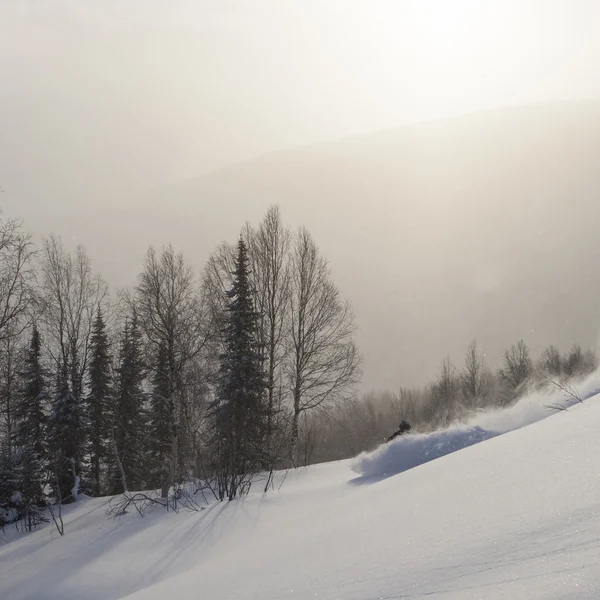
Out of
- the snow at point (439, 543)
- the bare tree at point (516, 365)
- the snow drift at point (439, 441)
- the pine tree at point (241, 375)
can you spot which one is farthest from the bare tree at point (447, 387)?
the snow at point (439, 543)

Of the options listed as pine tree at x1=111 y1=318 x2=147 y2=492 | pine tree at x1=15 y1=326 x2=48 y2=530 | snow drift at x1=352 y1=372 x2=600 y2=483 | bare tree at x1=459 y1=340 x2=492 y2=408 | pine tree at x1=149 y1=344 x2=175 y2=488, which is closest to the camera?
snow drift at x1=352 y1=372 x2=600 y2=483

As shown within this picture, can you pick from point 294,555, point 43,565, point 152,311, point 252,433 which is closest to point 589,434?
point 294,555

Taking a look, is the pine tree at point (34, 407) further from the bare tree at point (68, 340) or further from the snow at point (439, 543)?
the snow at point (439, 543)

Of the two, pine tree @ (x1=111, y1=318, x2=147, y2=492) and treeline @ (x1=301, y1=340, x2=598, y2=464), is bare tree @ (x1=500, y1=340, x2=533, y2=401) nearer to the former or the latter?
treeline @ (x1=301, y1=340, x2=598, y2=464)

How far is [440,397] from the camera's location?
56.2m

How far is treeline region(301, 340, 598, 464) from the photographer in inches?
1510

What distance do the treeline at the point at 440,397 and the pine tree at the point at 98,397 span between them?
11481mm

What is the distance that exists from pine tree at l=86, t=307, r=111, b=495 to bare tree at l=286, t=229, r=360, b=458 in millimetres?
11746

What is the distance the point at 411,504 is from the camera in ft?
11.5

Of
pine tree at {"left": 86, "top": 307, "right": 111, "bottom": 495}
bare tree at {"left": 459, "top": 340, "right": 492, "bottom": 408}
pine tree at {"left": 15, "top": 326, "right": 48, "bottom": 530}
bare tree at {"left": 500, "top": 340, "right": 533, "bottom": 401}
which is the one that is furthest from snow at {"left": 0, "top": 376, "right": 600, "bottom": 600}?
bare tree at {"left": 500, "top": 340, "right": 533, "bottom": 401}

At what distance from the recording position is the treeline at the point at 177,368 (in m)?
18.9

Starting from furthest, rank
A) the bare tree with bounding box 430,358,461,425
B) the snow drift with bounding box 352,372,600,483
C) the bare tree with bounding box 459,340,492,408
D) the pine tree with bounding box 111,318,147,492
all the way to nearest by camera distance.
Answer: the bare tree with bounding box 430,358,461,425 → the bare tree with bounding box 459,340,492,408 → the pine tree with bounding box 111,318,147,492 → the snow drift with bounding box 352,372,600,483

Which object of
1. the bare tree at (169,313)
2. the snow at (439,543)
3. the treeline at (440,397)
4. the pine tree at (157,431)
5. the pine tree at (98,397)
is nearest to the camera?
the snow at (439,543)

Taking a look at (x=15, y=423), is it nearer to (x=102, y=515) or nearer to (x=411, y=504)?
(x=102, y=515)
